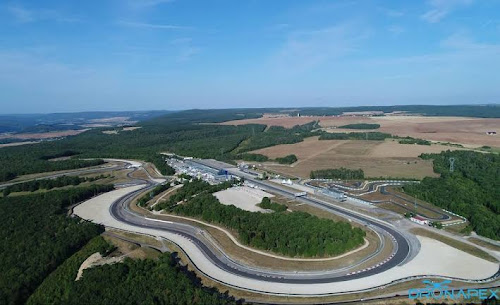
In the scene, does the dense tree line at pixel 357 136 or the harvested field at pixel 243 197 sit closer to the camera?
the harvested field at pixel 243 197

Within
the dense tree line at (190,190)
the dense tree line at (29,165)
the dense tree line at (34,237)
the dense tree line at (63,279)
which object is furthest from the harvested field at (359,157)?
the dense tree line at (29,165)

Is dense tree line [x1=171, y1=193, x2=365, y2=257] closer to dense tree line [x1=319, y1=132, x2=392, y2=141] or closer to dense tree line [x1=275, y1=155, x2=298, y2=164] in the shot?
dense tree line [x1=275, y1=155, x2=298, y2=164]

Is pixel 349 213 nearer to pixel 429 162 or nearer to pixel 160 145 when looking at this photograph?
pixel 429 162

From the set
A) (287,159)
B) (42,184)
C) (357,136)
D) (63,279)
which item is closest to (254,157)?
(287,159)

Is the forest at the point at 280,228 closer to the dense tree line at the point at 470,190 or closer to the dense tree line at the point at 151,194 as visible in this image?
the dense tree line at the point at 151,194

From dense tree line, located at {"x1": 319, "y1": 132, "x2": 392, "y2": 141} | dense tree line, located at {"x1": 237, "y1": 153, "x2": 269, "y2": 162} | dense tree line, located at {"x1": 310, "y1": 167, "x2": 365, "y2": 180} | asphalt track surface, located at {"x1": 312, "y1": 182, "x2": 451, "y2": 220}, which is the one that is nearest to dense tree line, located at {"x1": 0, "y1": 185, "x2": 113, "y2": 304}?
asphalt track surface, located at {"x1": 312, "y1": 182, "x2": 451, "y2": 220}

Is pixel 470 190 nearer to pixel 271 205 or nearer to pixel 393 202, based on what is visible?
pixel 393 202
